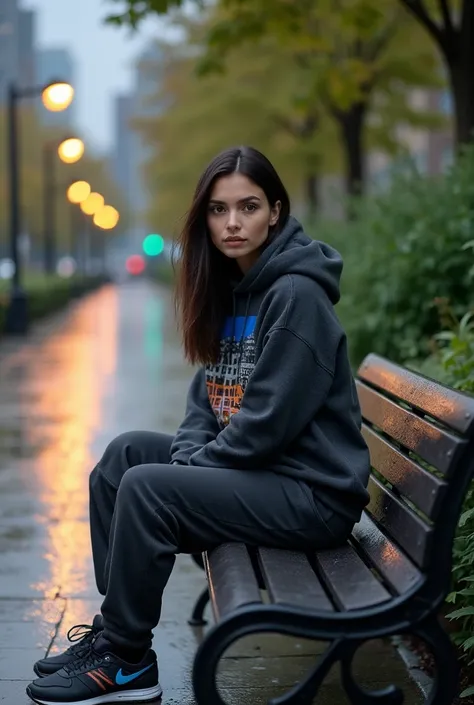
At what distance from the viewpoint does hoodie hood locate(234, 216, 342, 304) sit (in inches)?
134

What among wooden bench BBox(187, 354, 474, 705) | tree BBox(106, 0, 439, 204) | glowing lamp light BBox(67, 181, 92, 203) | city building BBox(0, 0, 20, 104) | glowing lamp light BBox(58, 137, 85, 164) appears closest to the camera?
wooden bench BBox(187, 354, 474, 705)

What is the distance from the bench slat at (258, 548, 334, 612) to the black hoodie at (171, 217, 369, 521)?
0.21m

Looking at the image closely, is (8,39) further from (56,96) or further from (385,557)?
(385,557)

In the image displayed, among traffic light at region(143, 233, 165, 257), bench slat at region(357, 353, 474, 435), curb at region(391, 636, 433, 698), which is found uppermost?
bench slat at region(357, 353, 474, 435)

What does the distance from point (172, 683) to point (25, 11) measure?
4708 centimetres

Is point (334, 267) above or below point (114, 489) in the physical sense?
above

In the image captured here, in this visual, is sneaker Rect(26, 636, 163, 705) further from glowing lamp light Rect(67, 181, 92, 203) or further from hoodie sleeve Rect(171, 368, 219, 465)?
glowing lamp light Rect(67, 181, 92, 203)

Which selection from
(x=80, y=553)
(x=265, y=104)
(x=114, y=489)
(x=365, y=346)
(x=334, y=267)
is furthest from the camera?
(x=265, y=104)

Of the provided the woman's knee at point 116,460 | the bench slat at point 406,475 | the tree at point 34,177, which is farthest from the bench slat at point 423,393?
the tree at point 34,177

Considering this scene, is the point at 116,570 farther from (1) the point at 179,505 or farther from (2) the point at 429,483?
(2) the point at 429,483

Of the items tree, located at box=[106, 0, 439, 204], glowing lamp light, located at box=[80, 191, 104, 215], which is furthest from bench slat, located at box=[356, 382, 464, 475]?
glowing lamp light, located at box=[80, 191, 104, 215]

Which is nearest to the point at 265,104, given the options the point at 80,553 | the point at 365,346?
the point at 365,346

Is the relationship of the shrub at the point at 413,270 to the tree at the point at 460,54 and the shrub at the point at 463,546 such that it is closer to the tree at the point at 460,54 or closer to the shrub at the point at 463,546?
the shrub at the point at 463,546

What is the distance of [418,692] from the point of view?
374cm
